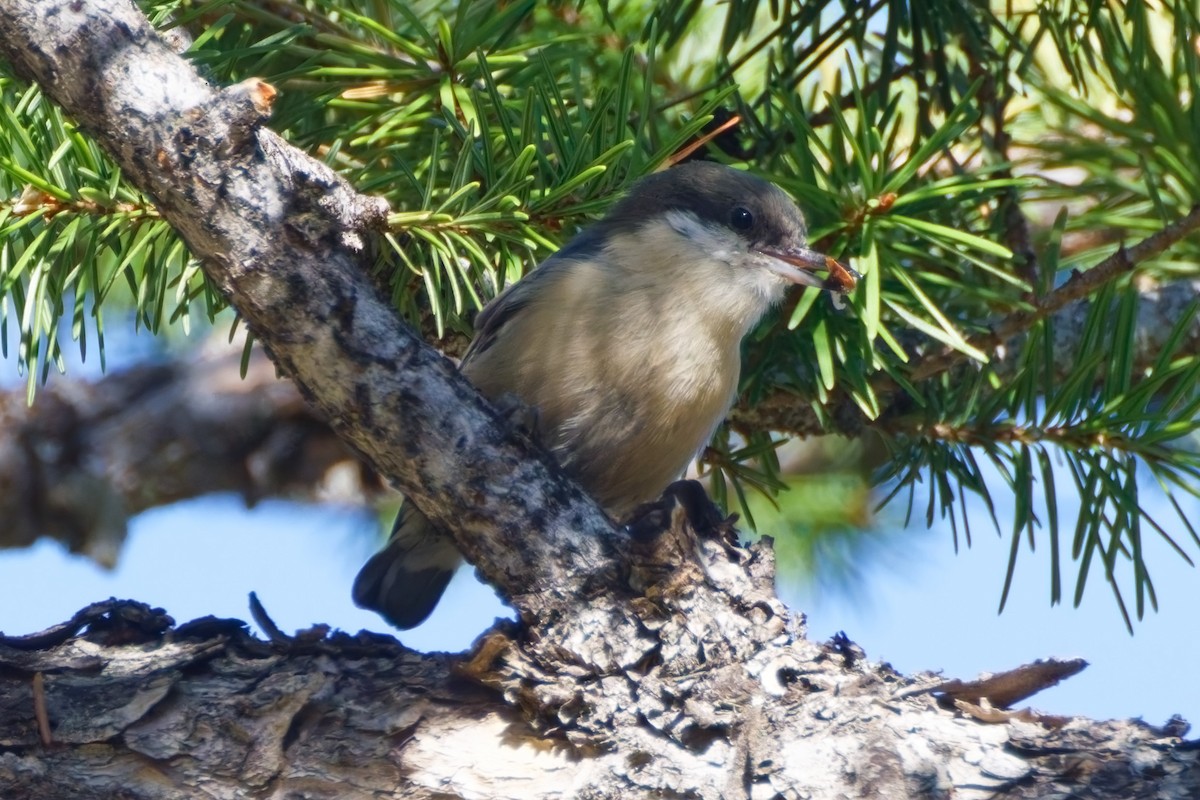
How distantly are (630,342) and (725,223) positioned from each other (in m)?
0.61

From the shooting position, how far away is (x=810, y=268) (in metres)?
3.22

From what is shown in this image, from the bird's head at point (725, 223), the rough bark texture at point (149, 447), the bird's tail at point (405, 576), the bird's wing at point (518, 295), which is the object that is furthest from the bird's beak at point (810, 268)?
the rough bark texture at point (149, 447)

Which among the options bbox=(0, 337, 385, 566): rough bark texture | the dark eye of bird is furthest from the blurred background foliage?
bbox=(0, 337, 385, 566): rough bark texture

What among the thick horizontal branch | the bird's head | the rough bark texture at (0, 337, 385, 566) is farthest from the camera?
the rough bark texture at (0, 337, 385, 566)

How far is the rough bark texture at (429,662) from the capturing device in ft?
6.95

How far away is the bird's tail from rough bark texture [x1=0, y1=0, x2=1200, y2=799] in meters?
1.21

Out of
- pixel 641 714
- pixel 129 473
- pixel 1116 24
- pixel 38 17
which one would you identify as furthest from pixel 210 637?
pixel 1116 24

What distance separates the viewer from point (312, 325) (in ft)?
7.38

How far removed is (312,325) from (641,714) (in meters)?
0.84

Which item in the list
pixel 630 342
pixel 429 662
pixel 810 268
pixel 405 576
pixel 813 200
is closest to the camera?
→ pixel 429 662

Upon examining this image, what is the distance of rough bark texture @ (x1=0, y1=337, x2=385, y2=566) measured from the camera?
4152mm

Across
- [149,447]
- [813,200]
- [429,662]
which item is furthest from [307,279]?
[149,447]

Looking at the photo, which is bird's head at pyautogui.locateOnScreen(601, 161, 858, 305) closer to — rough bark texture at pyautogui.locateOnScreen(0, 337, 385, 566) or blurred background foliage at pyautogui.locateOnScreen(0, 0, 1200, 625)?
blurred background foliage at pyautogui.locateOnScreen(0, 0, 1200, 625)

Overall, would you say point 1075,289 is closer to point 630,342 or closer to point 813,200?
point 813,200
